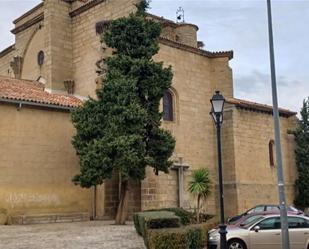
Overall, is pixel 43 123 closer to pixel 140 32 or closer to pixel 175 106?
pixel 140 32

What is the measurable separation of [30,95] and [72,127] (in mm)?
2493

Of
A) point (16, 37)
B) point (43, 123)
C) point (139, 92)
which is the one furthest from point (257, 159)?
point (16, 37)

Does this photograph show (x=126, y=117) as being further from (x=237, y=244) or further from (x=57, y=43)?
(x=57, y=43)

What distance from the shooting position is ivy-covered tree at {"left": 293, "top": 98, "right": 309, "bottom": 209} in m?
31.2

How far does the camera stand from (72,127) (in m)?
23.0

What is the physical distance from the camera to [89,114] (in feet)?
67.5

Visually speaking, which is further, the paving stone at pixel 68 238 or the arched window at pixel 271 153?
the arched window at pixel 271 153

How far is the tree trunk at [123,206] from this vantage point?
2044 centimetres

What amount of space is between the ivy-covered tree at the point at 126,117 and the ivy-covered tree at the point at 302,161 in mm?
13731

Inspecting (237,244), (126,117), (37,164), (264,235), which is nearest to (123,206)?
(126,117)

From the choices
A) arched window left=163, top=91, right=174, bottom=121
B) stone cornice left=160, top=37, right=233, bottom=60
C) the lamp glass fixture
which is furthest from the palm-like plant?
the lamp glass fixture

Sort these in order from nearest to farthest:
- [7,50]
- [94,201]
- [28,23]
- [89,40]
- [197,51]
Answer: [94,201] → [89,40] → [197,51] → [28,23] → [7,50]

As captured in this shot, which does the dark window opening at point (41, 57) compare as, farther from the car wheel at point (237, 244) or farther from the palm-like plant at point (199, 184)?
the car wheel at point (237, 244)

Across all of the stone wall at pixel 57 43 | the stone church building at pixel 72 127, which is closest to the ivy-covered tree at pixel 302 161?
the stone church building at pixel 72 127
